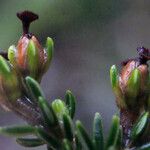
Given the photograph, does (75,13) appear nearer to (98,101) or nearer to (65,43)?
(65,43)

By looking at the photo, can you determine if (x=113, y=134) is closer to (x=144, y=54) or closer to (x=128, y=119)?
(x=128, y=119)

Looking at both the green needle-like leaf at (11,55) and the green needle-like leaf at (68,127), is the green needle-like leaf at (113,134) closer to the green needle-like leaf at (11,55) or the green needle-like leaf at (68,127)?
the green needle-like leaf at (68,127)

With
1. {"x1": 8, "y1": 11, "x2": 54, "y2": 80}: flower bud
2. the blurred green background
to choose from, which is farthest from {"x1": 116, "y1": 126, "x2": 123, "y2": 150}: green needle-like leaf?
the blurred green background

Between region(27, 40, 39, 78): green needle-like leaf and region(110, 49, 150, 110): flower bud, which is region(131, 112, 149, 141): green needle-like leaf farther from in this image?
region(27, 40, 39, 78): green needle-like leaf

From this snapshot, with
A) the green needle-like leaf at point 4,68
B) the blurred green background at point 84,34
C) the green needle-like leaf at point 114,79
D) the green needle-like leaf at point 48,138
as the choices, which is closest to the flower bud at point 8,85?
the green needle-like leaf at point 4,68

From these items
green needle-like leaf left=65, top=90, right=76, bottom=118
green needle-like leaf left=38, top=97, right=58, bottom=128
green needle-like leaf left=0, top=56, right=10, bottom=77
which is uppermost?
green needle-like leaf left=0, top=56, right=10, bottom=77

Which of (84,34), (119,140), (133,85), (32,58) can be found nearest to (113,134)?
(119,140)

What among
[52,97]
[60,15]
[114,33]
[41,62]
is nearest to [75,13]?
[60,15]
